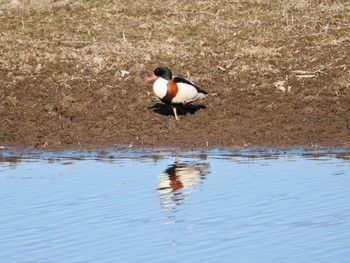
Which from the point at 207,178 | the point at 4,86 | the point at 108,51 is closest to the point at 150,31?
the point at 108,51

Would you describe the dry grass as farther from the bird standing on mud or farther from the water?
the water

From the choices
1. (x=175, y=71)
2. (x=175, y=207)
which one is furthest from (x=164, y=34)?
(x=175, y=207)

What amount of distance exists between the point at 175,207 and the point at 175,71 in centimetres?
874

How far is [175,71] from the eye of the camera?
66.2ft

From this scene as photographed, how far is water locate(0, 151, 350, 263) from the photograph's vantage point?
31.2ft

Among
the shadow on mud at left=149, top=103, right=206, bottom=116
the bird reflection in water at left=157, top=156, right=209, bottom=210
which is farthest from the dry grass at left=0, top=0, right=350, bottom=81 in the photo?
the bird reflection in water at left=157, top=156, right=209, bottom=210

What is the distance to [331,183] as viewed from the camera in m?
12.6

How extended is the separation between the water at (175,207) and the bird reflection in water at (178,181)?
13 millimetres

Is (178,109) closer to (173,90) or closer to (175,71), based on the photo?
(173,90)

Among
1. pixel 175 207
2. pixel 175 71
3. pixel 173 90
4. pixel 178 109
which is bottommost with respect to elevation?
pixel 175 207

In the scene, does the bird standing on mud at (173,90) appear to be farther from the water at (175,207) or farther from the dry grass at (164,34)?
the dry grass at (164,34)

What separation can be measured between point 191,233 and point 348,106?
782cm

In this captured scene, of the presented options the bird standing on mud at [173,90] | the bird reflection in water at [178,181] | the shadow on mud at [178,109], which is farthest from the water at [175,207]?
the shadow on mud at [178,109]

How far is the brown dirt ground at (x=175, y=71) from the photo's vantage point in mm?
16766
